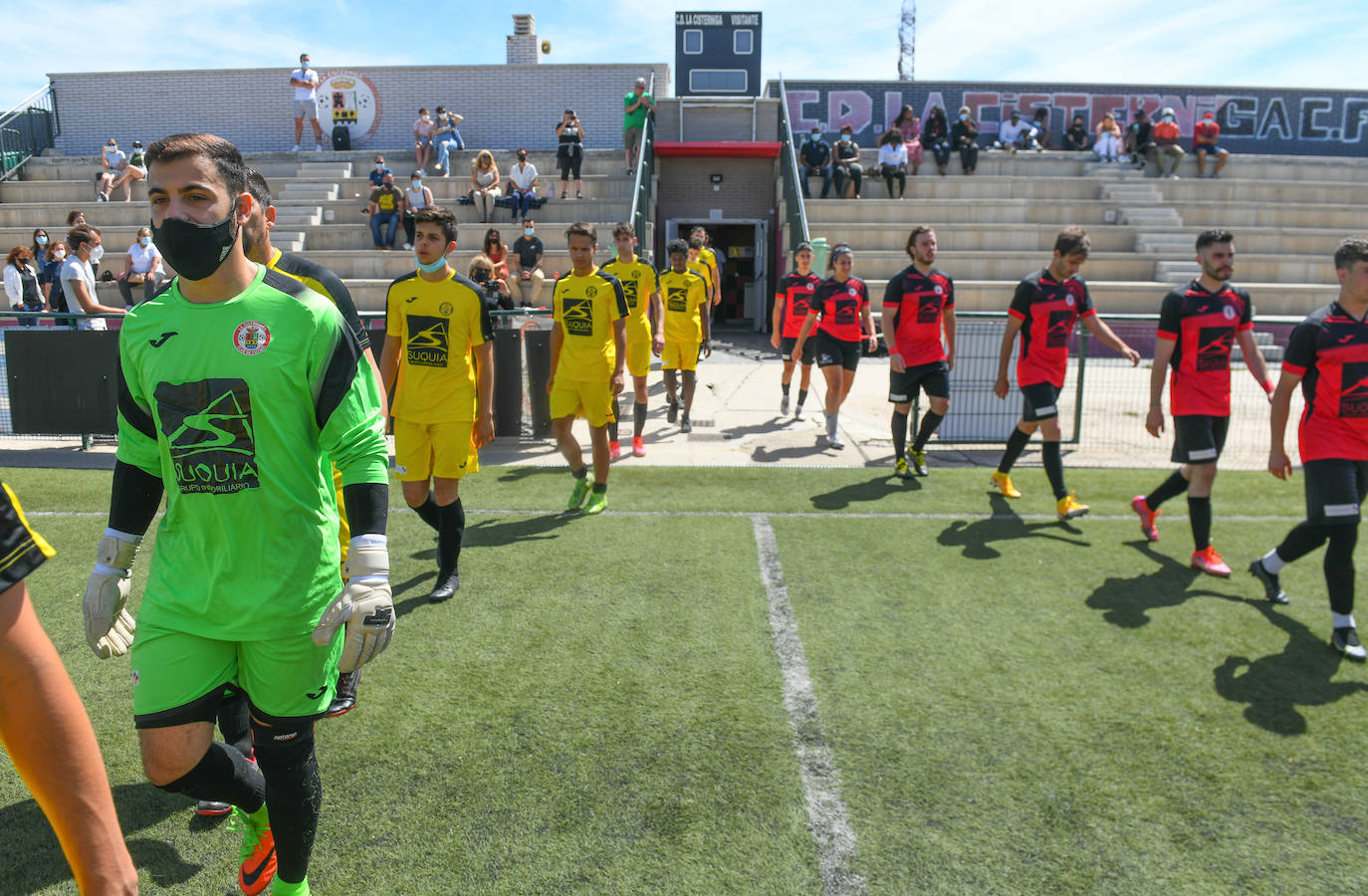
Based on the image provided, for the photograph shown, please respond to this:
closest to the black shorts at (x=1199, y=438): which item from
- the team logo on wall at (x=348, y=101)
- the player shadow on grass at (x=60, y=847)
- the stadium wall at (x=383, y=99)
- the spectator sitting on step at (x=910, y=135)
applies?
the player shadow on grass at (x=60, y=847)

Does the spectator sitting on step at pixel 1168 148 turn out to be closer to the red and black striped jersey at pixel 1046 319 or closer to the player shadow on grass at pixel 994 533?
Answer: the red and black striped jersey at pixel 1046 319

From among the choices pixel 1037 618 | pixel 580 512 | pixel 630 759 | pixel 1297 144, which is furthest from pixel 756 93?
pixel 630 759

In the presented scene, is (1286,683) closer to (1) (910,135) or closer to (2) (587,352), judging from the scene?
(2) (587,352)

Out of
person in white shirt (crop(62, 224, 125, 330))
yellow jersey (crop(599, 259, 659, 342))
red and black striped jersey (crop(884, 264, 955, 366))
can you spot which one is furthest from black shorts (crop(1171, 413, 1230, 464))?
person in white shirt (crop(62, 224, 125, 330))

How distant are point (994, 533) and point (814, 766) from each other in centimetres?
354

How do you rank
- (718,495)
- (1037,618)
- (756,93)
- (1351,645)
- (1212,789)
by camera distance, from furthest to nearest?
(756,93) → (718,495) → (1037,618) → (1351,645) → (1212,789)

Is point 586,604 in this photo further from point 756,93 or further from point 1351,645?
point 756,93

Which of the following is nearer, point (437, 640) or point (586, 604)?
point (437, 640)

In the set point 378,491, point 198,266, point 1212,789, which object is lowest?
point 1212,789

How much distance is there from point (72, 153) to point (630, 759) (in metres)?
28.3

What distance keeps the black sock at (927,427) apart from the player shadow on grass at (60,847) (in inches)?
243

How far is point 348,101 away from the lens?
2417cm

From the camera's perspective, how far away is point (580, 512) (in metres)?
6.88

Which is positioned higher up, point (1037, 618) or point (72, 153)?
point (72, 153)
